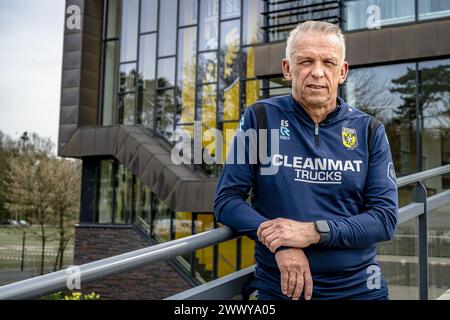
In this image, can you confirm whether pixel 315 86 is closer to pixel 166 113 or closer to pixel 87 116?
pixel 166 113

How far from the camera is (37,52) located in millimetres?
24656

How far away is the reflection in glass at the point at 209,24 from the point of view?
16281 millimetres

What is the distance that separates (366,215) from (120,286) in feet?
52.4

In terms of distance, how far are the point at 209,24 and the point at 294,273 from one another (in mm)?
15237

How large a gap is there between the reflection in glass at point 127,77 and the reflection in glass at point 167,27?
4.05 feet

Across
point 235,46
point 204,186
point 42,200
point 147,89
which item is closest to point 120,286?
point 204,186

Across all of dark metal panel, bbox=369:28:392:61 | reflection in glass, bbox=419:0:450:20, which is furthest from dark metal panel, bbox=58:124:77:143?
reflection in glass, bbox=419:0:450:20

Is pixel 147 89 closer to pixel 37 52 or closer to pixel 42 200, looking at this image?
pixel 37 52

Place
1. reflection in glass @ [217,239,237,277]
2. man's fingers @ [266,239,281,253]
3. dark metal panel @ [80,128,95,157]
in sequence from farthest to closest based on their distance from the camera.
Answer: dark metal panel @ [80,128,95,157] → reflection in glass @ [217,239,237,277] → man's fingers @ [266,239,281,253]

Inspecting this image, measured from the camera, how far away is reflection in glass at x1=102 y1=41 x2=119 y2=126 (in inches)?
726

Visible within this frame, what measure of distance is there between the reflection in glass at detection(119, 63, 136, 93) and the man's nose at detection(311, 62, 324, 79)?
53.0 feet

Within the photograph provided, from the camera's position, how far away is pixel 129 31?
59.5 ft

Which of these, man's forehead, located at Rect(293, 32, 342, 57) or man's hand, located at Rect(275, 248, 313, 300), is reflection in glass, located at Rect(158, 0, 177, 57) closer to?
man's forehead, located at Rect(293, 32, 342, 57)

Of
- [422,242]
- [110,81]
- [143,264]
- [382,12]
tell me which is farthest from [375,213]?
[110,81]
